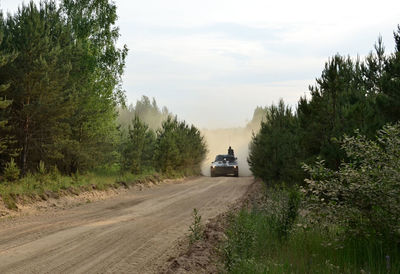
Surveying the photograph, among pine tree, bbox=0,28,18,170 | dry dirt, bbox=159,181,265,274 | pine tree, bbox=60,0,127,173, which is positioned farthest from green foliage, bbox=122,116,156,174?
dry dirt, bbox=159,181,265,274

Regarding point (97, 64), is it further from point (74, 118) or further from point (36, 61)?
point (36, 61)

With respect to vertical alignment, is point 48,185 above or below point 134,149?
below

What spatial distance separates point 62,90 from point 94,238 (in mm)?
12417

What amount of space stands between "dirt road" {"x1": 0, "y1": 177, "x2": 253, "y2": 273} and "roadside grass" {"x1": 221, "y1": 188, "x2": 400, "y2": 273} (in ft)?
5.58

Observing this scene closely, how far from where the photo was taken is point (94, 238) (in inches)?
330

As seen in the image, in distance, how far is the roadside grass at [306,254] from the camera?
5.34 metres

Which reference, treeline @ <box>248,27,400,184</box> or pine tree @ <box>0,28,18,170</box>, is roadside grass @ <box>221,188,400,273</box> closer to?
treeline @ <box>248,27,400,184</box>

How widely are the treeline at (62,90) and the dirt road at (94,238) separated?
5.58 metres

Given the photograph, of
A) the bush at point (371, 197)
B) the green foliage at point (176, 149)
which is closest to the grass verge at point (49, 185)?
the green foliage at point (176, 149)

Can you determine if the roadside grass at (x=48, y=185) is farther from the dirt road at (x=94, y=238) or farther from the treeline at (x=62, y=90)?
the dirt road at (x=94, y=238)

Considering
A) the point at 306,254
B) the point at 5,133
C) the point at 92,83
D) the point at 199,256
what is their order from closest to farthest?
the point at 306,254, the point at 199,256, the point at 5,133, the point at 92,83

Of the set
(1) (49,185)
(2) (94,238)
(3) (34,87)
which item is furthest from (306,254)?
(3) (34,87)

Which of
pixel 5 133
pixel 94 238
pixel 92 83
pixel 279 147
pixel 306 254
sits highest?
pixel 92 83

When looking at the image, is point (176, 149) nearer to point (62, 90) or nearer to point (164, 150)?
point (164, 150)
